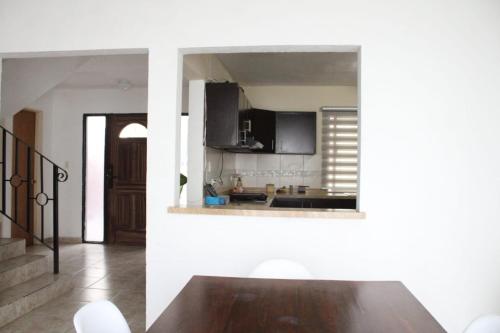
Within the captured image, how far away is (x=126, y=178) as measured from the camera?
6055 millimetres

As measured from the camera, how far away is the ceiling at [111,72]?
4.41 metres

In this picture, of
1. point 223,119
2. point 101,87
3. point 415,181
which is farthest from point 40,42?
point 101,87

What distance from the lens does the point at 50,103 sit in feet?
20.0

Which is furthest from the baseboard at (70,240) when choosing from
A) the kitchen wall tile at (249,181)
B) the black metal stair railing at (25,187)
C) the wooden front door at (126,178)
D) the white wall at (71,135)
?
the kitchen wall tile at (249,181)

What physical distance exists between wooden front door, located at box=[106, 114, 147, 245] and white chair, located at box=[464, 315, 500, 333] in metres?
5.28

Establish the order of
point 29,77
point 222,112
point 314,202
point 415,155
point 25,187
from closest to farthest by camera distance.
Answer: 1. point 415,155
2. point 222,112
3. point 29,77
4. point 314,202
5. point 25,187

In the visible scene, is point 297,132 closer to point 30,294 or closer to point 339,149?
point 339,149

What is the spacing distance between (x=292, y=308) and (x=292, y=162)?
4.78 meters

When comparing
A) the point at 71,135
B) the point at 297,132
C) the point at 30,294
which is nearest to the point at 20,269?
the point at 30,294

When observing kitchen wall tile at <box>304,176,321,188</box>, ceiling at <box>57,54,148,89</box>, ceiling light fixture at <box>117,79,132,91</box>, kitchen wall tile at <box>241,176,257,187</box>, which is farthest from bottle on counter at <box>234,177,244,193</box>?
ceiling light fixture at <box>117,79,132,91</box>

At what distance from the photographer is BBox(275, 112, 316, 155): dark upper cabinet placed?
5859 millimetres

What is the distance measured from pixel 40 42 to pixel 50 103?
12.2ft

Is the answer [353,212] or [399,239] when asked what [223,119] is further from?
[399,239]

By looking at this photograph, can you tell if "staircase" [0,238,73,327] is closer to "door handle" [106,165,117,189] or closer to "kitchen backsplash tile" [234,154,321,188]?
"door handle" [106,165,117,189]
